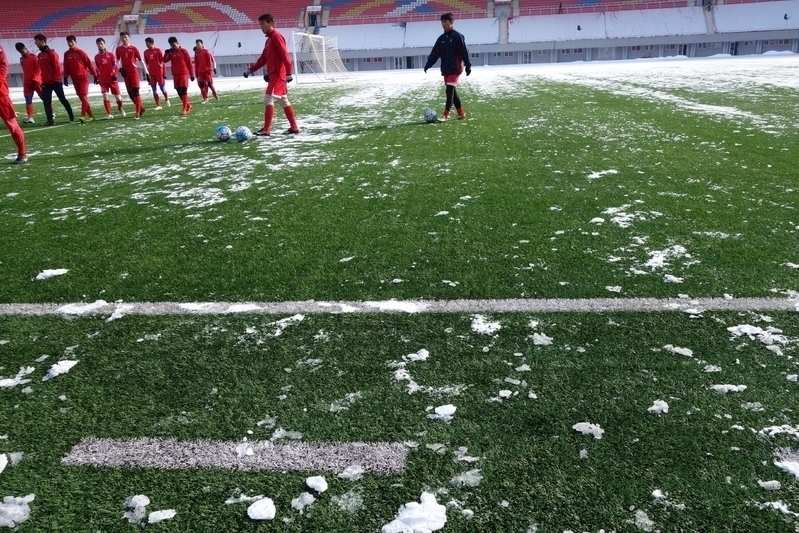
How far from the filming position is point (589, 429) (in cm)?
187

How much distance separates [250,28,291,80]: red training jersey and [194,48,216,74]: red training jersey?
6649mm

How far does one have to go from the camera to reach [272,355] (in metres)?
2.44

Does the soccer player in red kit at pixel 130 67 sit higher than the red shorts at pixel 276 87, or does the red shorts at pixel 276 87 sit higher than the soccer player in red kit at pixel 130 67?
the soccer player in red kit at pixel 130 67

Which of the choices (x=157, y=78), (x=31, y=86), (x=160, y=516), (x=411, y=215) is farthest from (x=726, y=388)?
(x=157, y=78)

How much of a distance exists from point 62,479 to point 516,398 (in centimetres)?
160

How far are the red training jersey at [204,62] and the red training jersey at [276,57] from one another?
21.8 ft

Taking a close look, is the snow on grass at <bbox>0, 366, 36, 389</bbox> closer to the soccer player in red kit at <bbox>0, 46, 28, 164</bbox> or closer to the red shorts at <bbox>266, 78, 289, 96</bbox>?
the soccer player in red kit at <bbox>0, 46, 28, 164</bbox>

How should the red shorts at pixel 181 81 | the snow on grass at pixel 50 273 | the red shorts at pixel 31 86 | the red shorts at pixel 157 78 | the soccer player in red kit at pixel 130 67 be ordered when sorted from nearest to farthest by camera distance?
the snow on grass at pixel 50 273
the red shorts at pixel 31 86
the soccer player in red kit at pixel 130 67
the red shorts at pixel 181 81
the red shorts at pixel 157 78

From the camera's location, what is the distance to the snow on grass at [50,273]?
3386 mm

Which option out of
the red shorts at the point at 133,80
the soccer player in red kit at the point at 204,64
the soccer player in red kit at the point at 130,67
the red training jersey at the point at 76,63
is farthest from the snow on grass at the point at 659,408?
the soccer player in red kit at the point at 204,64

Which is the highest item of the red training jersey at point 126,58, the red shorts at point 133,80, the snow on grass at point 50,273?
the red training jersey at point 126,58

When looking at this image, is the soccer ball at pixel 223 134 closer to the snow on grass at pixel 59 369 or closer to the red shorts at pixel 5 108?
the red shorts at pixel 5 108

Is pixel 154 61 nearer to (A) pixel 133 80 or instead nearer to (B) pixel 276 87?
(A) pixel 133 80

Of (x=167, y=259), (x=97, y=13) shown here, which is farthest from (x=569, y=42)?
(x=167, y=259)
